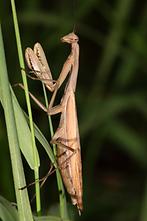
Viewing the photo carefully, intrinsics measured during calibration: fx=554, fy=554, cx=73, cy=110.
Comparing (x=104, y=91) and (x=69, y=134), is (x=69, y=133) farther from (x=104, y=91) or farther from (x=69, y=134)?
(x=104, y=91)

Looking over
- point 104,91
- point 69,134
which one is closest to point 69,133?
point 69,134

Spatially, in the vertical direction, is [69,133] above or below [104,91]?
below

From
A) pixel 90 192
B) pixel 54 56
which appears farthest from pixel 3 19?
pixel 90 192

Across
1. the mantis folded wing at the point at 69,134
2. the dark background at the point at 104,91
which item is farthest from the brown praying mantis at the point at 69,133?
the dark background at the point at 104,91

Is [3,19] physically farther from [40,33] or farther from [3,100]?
[3,100]

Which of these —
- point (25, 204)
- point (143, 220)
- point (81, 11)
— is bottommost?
point (143, 220)

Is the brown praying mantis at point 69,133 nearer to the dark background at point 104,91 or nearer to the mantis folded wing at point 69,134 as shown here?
the mantis folded wing at point 69,134

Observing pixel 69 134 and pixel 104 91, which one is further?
pixel 104 91

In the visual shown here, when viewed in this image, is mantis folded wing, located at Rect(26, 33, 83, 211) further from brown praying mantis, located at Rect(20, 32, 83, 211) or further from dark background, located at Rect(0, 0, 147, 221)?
dark background, located at Rect(0, 0, 147, 221)

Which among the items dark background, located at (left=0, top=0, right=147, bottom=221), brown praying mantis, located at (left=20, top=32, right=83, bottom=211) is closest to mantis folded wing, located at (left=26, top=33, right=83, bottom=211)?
brown praying mantis, located at (left=20, top=32, right=83, bottom=211)
